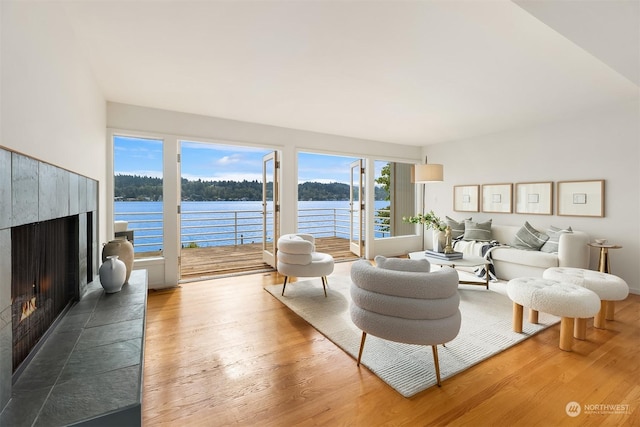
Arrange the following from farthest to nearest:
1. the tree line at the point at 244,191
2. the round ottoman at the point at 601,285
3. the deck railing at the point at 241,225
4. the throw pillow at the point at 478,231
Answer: the tree line at the point at 244,191 → the deck railing at the point at 241,225 → the throw pillow at the point at 478,231 → the round ottoman at the point at 601,285

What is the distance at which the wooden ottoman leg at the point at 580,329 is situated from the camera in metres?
2.46

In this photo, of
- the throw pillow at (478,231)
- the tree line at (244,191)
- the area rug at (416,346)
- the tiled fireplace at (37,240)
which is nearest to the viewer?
the tiled fireplace at (37,240)

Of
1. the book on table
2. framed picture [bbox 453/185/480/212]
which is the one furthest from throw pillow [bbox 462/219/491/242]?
the book on table

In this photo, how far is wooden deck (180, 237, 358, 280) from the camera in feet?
15.7

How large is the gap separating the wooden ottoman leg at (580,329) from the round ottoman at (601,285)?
342 millimetres

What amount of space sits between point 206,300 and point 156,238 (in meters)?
1.30

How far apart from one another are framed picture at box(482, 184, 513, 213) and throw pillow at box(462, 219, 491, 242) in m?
0.38

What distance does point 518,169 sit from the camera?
16.1ft

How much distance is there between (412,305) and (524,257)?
10.5 ft

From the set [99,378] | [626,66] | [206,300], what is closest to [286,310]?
[206,300]

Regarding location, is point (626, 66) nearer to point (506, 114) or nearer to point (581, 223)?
point (506, 114)

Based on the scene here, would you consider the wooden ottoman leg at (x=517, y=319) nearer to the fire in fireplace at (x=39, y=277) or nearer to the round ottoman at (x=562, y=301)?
the round ottoman at (x=562, y=301)

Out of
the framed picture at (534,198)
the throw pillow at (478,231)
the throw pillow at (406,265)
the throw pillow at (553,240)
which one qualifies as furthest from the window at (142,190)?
the framed picture at (534,198)

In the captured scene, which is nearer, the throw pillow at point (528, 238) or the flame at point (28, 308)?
the flame at point (28, 308)
